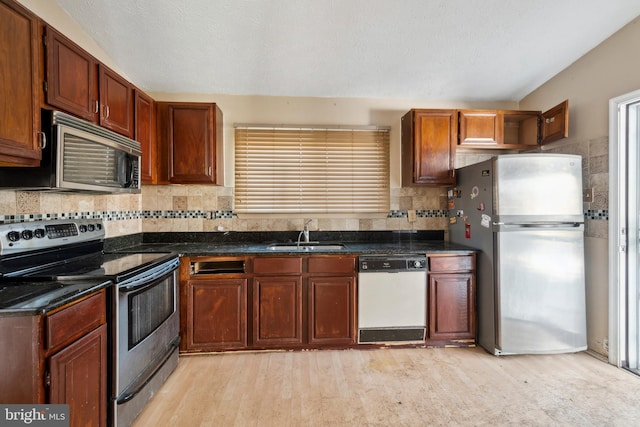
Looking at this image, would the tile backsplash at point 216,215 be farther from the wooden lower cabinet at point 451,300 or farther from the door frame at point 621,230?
the door frame at point 621,230

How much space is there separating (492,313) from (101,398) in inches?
112

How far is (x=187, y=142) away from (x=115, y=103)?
2.19ft

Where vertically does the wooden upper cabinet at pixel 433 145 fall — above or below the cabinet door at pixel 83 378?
above

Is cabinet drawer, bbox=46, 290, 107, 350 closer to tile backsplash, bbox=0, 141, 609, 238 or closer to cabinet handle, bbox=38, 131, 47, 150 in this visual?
cabinet handle, bbox=38, 131, 47, 150

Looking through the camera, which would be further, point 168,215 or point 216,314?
point 168,215

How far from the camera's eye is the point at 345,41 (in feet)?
7.93

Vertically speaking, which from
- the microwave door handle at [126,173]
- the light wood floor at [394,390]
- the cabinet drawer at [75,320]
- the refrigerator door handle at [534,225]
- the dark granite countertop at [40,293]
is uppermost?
the microwave door handle at [126,173]

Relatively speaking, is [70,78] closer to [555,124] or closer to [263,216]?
[263,216]

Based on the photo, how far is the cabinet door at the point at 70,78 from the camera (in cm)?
162

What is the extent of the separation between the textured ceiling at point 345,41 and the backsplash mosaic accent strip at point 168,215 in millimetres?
1287

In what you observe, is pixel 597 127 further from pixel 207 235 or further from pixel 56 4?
pixel 56 4

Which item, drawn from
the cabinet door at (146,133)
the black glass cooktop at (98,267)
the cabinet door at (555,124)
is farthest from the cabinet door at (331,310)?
the cabinet door at (555,124)

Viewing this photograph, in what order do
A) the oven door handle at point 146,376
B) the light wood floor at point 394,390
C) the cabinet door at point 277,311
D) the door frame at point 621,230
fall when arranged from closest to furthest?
the oven door handle at point 146,376
the light wood floor at point 394,390
the door frame at point 621,230
the cabinet door at point 277,311

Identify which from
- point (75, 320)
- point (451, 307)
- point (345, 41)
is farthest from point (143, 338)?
point (345, 41)
